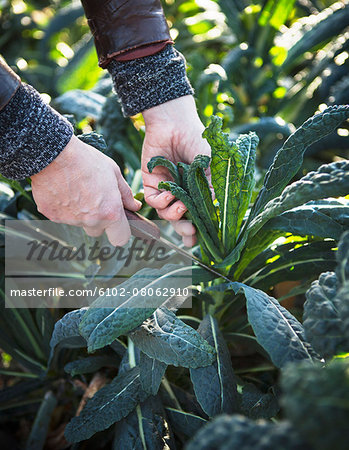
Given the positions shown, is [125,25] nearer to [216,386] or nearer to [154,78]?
[154,78]

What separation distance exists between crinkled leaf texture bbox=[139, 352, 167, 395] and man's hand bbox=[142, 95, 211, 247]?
1.09 feet

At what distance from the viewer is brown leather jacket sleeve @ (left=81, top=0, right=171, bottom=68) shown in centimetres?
112

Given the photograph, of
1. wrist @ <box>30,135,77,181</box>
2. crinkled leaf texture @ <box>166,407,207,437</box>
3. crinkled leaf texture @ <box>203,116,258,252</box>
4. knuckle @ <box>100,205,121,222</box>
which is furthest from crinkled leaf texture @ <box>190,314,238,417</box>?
wrist @ <box>30,135,77,181</box>

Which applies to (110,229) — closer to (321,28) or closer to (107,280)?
(107,280)

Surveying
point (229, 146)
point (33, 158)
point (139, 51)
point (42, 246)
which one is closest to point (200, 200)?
point (229, 146)

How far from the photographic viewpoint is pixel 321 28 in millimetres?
1820

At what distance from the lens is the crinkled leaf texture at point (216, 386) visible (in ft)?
2.54

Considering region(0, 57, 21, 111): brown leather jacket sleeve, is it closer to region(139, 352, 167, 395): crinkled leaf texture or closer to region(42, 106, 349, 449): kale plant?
region(42, 106, 349, 449): kale plant

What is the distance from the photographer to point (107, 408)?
88 cm

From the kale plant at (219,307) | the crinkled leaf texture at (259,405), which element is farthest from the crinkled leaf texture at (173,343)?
the crinkled leaf texture at (259,405)

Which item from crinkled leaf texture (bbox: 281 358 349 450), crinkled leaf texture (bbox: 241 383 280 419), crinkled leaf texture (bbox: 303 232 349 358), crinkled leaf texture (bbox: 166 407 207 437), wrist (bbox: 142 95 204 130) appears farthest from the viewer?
wrist (bbox: 142 95 204 130)

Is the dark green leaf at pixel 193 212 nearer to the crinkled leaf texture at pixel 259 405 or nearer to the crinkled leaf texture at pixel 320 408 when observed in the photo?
the crinkled leaf texture at pixel 259 405

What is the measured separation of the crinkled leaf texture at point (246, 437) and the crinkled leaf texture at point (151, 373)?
1.23 feet

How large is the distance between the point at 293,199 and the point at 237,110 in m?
1.35
